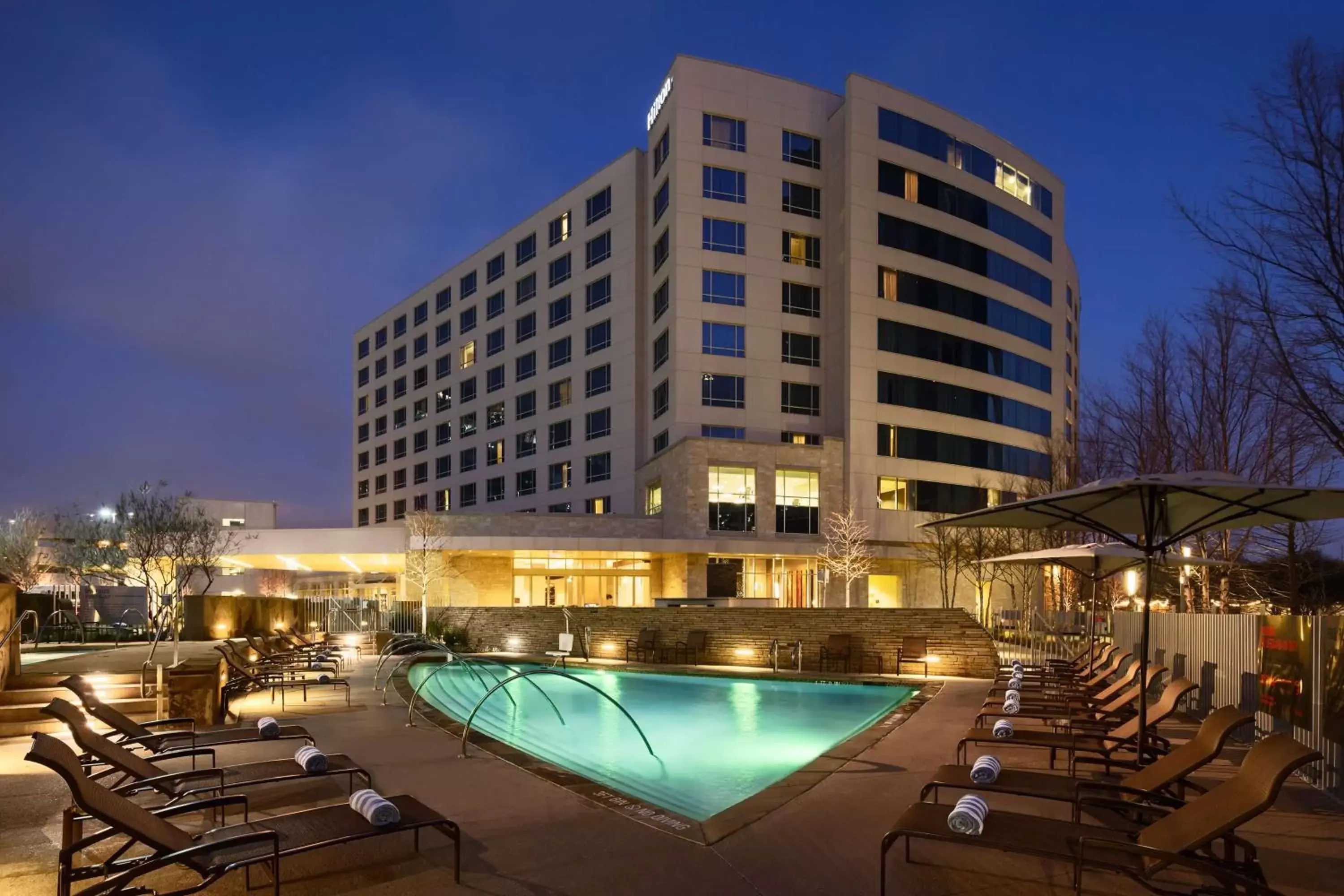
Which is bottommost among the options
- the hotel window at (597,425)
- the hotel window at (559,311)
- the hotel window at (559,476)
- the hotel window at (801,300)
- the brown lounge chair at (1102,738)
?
the brown lounge chair at (1102,738)

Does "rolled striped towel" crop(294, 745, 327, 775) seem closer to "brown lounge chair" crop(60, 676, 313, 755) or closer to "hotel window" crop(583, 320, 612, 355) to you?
"brown lounge chair" crop(60, 676, 313, 755)

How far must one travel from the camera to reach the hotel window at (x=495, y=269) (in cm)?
5647

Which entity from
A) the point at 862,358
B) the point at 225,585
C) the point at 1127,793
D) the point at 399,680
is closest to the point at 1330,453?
the point at 1127,793

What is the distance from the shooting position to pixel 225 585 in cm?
6212

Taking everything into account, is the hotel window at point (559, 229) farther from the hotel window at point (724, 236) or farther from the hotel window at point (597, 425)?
the hotel window at point (724, 236)

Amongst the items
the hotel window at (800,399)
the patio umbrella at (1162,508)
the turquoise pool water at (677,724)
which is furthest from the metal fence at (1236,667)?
the hotel window at (800,399)

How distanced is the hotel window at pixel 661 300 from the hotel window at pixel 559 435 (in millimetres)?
9340

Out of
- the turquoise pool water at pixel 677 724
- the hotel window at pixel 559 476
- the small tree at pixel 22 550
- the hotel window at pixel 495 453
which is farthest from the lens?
the hotel window at pixel 495 453

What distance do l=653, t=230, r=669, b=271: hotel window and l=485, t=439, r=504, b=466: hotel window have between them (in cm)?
1718

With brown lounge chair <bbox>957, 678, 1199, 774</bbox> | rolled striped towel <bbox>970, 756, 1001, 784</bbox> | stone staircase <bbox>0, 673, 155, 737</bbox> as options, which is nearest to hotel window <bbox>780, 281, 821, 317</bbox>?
stone staircase <bbox>0, 673, 155, 737</bbox>

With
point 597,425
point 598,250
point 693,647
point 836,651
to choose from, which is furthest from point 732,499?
point 836,651

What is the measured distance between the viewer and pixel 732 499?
3897 cm

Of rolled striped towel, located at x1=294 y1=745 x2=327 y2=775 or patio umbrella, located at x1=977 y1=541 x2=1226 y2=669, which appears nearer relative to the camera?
rolled striped towel, located at x1=294 y1=745 x2=327 y2=775

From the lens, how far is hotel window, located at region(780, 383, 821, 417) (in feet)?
138
